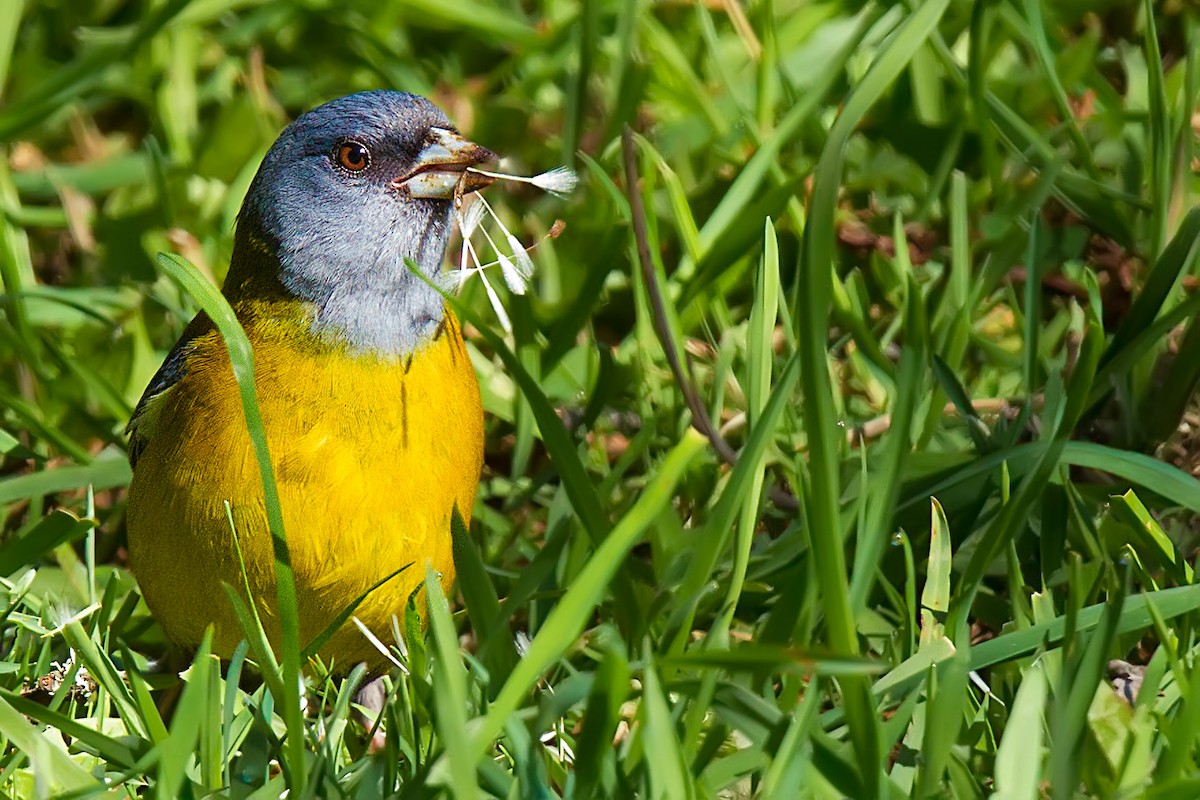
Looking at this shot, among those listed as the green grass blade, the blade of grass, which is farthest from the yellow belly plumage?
the blade of grass

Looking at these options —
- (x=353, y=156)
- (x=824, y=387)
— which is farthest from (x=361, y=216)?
(x=824, y=387)

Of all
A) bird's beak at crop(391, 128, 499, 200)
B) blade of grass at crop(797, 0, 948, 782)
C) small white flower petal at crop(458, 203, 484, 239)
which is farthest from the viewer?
small white flower petal at crop(458, 203, 484, 239)

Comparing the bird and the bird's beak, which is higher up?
the bird's beak

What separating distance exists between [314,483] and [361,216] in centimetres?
58

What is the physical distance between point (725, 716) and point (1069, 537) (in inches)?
42.8

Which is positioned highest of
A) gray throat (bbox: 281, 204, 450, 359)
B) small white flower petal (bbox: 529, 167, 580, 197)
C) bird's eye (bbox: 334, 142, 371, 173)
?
bird's eye (bbox: 334, 142, 371, 173)

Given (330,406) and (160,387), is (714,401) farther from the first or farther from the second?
(160,387)

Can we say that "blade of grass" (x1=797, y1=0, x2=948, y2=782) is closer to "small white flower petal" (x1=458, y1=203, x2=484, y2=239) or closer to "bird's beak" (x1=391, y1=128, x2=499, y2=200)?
"bird's beak" (x1=391, y1=128, x2=499, y2=200)

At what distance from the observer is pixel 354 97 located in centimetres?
323

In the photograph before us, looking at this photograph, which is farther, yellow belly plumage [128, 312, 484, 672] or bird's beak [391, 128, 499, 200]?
bird's beak [391, 128, 499, 200]

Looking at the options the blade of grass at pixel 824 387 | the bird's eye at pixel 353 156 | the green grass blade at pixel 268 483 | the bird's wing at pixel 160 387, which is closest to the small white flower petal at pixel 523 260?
the bird's eye at pixel 353 156

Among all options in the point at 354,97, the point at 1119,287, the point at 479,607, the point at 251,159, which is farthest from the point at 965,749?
the point at 251,159

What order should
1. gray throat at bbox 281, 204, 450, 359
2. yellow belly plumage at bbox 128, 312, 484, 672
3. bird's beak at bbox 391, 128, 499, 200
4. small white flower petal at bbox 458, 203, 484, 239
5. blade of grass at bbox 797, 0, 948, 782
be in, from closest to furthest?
blade of grass at bbox 797, 0, 948, 782, yellow belly plumage at bbox 128, 312, 484, 672, gray throat at bbox 281, 204, 450, 359, bird's beak at bbox 391, 128, 499, 200, small white flower petal at bbox 458, 203, 484, 239

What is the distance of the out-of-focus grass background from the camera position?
2.12 m
